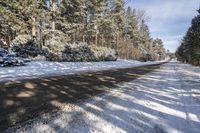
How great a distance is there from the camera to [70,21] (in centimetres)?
5303

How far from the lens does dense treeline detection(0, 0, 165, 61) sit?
32125mm

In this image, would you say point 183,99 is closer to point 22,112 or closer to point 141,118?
point 141,118

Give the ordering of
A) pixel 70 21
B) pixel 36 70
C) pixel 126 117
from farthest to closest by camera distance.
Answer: pixel 70 21 < pixel 36 70 < pixel 126 117

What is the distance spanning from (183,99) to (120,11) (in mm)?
65604

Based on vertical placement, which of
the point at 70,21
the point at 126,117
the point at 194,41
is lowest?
the point at 126,117

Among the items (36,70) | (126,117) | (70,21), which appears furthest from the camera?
(70,21)

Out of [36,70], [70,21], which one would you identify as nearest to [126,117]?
[36,70]

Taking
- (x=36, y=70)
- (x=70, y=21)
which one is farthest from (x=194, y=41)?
(x=36, y=70)

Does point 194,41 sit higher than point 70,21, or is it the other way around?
point 70,21

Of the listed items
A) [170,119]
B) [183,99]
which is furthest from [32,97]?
[183,99]

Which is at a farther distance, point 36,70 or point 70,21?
point 70,21

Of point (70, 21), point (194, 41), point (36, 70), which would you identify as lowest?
point (36, 70)

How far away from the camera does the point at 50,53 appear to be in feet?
105

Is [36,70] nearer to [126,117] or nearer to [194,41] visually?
[126,117]
